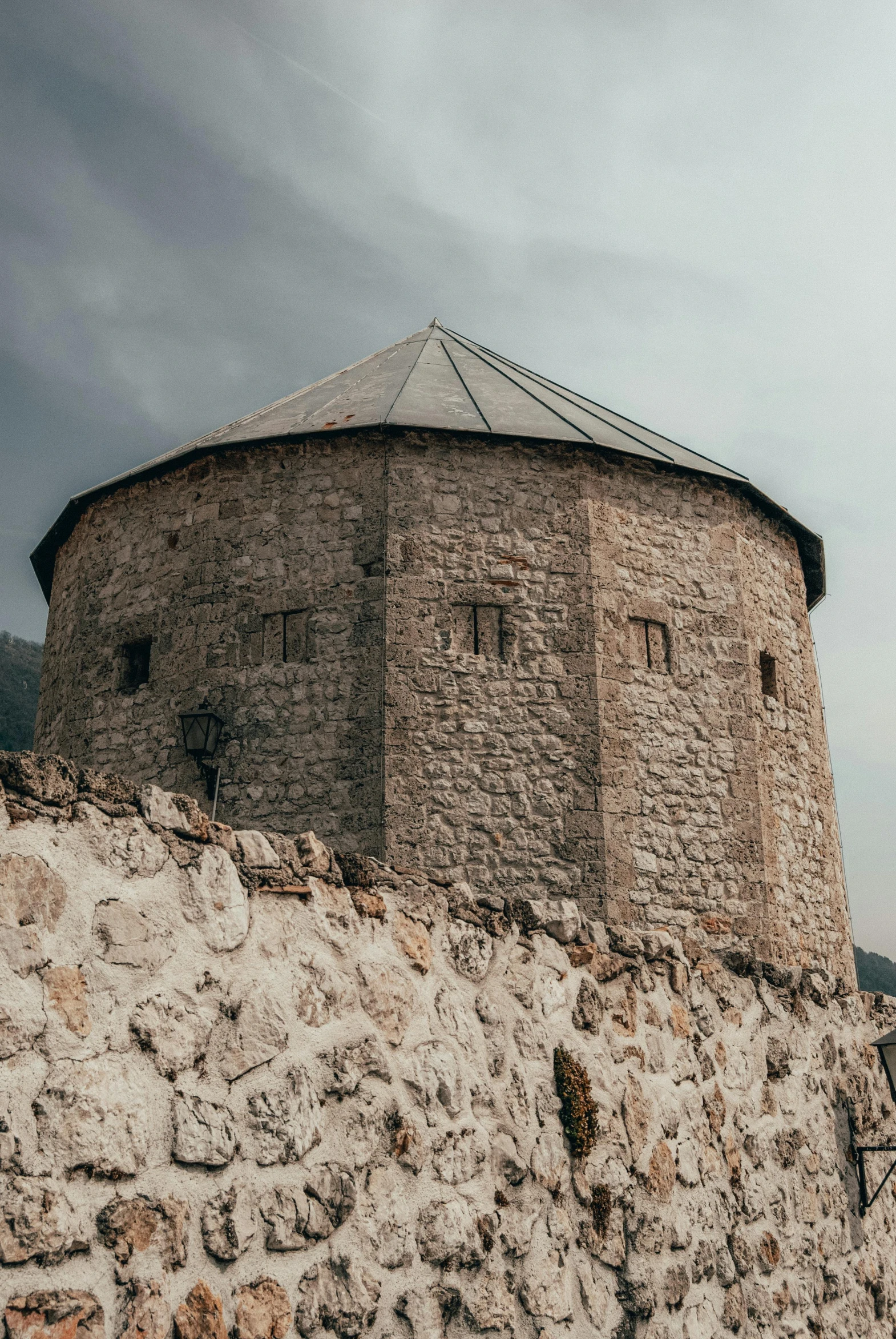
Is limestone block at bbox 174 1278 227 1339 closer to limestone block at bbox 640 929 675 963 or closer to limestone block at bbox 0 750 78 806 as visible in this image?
limestone block at bbox 0 750 78 806

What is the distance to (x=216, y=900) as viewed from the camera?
2.39 metres

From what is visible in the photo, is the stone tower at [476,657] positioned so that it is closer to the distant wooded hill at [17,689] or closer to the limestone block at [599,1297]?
the limestone block at [599,1297]

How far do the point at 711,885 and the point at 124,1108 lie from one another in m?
7.20

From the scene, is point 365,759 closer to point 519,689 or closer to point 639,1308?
point 519,689

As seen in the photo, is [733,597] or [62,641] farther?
[62,641]

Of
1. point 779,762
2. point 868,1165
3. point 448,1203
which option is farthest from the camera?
point 779,762

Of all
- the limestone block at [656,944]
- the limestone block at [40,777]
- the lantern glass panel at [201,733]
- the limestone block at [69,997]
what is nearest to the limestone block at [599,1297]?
the limestone block at [656,944]

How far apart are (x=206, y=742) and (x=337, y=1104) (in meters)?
6.34

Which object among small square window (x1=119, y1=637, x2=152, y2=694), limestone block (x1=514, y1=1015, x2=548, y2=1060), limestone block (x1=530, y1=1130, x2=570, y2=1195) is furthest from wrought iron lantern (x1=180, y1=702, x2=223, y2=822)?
limestone block (x1=530, y1=1130, x2=570, y2=1195)

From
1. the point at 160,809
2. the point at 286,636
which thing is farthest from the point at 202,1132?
the point at 286,636

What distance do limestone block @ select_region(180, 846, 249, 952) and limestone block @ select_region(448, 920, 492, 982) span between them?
27.9 inches

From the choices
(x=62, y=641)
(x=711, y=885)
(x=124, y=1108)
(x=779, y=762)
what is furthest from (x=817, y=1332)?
(x=62, y=641)

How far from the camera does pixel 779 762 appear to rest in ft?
31.7

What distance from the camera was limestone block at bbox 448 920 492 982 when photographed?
9.69 feet
